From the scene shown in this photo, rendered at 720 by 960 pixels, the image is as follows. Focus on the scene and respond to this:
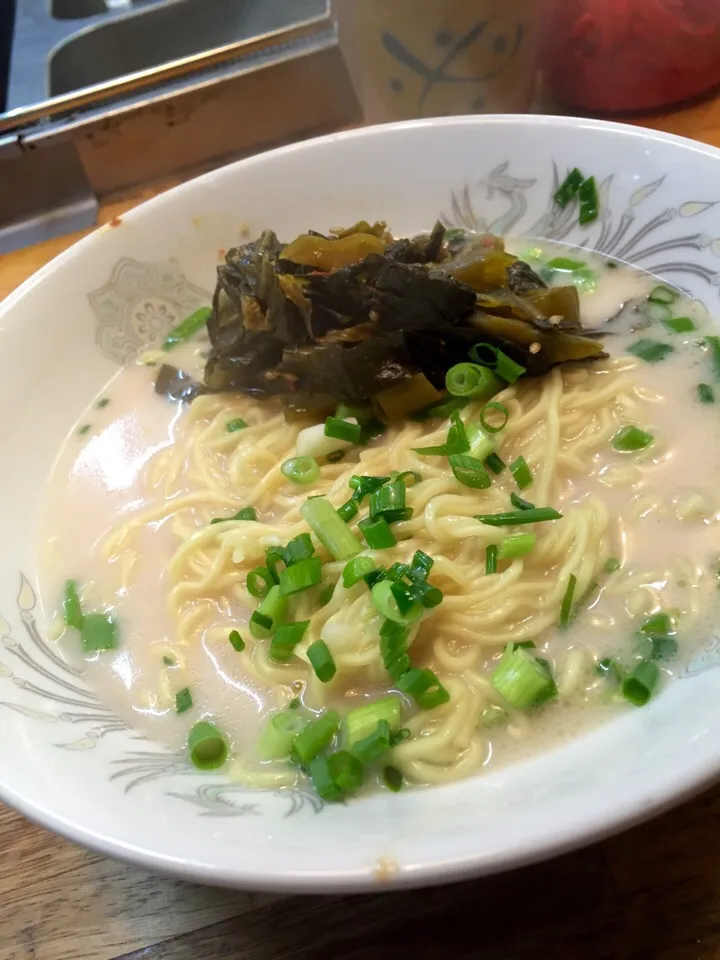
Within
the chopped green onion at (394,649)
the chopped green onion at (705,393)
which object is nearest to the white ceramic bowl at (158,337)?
the chopped green onion at (394,649)

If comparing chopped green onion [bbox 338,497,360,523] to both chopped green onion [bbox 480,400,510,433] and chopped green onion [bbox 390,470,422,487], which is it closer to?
chopped green onion [bbox 390,470,422,487]

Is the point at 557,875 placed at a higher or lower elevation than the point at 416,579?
lower

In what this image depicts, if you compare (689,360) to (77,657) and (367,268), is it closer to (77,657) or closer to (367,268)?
(367,268)

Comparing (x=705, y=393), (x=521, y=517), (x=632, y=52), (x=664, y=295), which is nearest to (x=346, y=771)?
(x=521, y=517)

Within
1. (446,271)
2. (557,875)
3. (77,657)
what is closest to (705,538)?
(557,875)

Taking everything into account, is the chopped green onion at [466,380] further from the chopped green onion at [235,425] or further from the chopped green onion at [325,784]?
the chopped green onion at [325,784]
